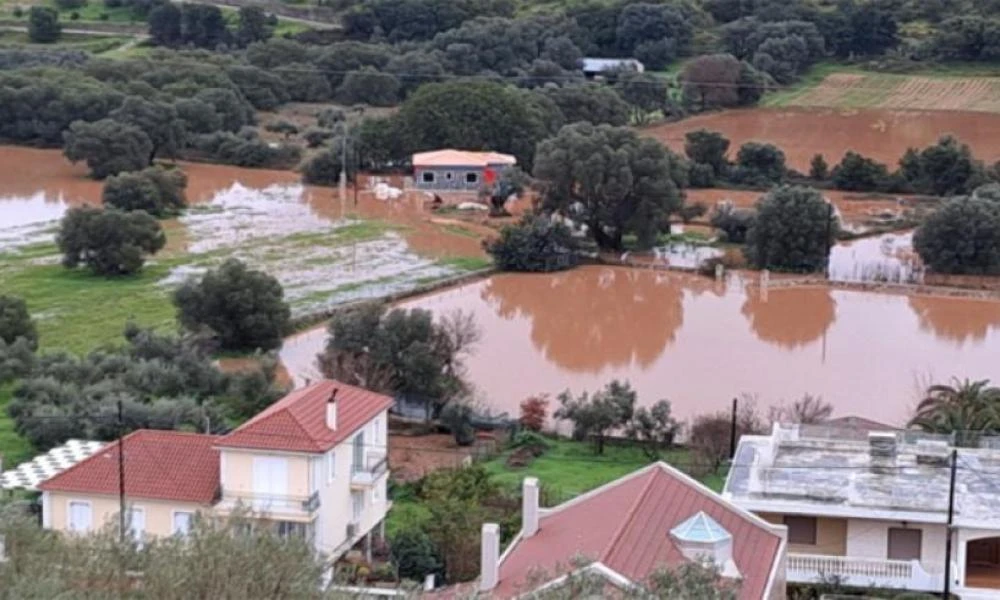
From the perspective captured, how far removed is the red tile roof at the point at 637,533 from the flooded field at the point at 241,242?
1401 centimetres

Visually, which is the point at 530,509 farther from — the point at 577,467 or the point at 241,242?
the point at 241,242

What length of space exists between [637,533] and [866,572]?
2622 millimetres

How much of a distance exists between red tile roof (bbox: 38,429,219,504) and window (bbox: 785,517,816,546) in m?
4.83

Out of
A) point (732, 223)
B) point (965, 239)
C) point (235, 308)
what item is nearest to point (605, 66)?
point (732, 223)

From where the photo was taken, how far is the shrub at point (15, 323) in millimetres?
24422

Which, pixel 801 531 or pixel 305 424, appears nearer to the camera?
pixel 801 531

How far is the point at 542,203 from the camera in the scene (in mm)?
34656

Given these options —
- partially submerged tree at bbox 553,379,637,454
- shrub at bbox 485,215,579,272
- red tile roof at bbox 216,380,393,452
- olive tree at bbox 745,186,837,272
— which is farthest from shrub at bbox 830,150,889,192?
red tile roof at bbox 216,380,393,452

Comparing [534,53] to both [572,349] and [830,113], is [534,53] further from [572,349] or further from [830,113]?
[572,349]

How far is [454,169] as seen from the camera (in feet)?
135

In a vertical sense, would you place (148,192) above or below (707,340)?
above

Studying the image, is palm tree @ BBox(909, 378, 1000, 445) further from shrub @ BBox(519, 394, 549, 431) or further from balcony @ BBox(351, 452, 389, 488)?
balcony @ BBox(351, 452, 389, 488)

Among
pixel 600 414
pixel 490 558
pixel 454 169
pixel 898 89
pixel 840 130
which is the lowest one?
pixel 600 414

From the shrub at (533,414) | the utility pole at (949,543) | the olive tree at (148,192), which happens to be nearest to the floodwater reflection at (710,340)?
the shrub at (533,414)
